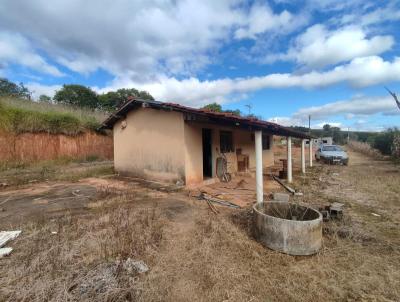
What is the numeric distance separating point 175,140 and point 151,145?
1426mm

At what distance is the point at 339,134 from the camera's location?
65.7 m

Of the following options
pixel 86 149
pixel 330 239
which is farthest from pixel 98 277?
pixel 86 149

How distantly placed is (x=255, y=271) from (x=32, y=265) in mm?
3059

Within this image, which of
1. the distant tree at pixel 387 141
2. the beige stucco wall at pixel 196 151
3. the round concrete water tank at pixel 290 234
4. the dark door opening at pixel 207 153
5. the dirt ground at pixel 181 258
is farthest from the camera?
the distant tree at pixel 387 141

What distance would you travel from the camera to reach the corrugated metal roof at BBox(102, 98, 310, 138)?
643 centimetres

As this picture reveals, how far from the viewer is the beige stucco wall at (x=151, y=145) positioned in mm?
8695

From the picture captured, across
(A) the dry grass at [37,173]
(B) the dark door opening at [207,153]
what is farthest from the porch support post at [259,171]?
(A) the dry grass at [37,173]

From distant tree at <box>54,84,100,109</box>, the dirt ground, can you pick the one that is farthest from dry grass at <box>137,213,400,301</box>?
distant tree at <box>54,84,100,109</box>

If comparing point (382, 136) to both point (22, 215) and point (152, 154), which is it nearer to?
point (152, 154)

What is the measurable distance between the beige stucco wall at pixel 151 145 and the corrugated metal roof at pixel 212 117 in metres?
0.31

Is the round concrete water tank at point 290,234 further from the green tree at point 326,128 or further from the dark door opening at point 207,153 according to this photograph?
the green tree at point 326,128

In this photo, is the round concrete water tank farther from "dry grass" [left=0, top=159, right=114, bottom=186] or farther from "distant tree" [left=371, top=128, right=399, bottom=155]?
"distant tree" [left=371, top=128, right=399, bottom=155]

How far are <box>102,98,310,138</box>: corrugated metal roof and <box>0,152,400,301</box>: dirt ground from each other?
2252 millimetres

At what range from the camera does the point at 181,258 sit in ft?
12.3
